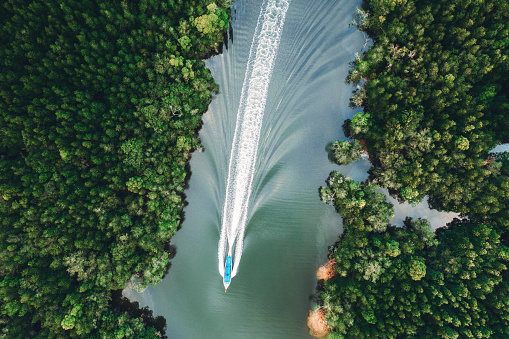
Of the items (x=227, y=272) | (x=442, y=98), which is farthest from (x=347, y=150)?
(x=227, y=272)

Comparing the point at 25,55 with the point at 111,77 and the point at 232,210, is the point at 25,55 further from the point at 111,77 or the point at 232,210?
the point at 232,210

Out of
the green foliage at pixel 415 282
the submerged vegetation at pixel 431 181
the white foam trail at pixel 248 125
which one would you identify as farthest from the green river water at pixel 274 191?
the green foliage at pixel 415 282

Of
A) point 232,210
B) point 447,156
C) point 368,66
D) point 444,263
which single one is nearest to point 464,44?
point 368,66

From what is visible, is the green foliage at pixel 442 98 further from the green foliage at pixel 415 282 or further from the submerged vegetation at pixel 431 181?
the green foliage at pixel 415 282

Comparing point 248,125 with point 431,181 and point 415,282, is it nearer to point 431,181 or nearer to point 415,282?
point 431,181

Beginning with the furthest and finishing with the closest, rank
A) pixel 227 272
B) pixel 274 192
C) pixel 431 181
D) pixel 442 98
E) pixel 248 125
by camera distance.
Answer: pixel 248 125, pixel 274 192, pixel 227 272, pixel 431 181, pixel 442 98

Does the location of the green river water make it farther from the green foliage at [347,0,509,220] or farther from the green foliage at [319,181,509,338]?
the green foliage at [347,0,509,220]

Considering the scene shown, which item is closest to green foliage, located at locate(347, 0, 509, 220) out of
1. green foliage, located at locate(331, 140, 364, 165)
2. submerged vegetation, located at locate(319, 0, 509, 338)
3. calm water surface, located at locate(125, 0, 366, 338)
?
submerged vegetation, located at locate(319, 0, 509, 338)
